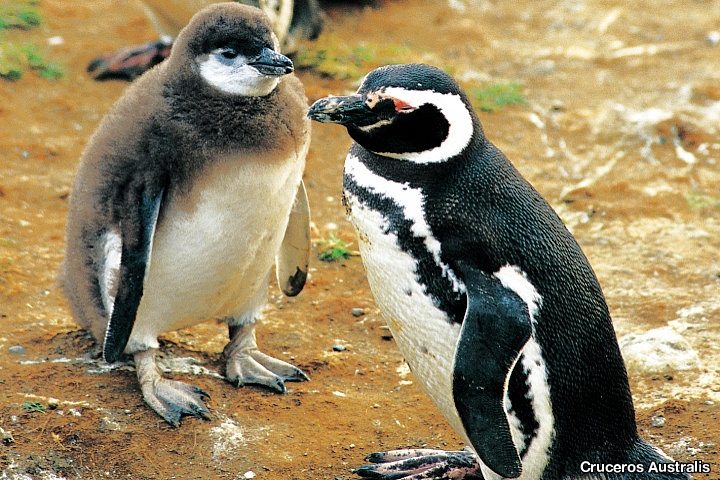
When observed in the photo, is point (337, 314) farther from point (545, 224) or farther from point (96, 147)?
point (545, 224)

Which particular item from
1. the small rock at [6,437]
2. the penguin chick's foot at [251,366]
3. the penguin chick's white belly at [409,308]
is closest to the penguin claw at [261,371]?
the penguin chick's foot at [251,366]

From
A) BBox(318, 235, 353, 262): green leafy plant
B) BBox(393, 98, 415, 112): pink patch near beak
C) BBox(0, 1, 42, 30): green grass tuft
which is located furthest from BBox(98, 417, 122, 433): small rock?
BBox(0, 1, 42, 30): green grass tuft

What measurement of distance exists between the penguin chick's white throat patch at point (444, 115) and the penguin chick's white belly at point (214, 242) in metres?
0.72

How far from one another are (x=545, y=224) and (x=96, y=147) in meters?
1.61

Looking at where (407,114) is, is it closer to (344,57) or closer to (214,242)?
(214,242)

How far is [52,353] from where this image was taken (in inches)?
159

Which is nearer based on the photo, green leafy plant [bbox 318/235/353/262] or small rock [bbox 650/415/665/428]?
small rock [bbox 650/415/665/428]

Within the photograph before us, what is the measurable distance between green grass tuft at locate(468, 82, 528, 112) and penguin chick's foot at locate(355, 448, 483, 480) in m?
3.64

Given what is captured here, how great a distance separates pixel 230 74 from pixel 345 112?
2.67ft

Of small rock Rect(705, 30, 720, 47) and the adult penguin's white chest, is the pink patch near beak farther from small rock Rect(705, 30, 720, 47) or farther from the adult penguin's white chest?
small rock Rect(705, 30, 720, 47)

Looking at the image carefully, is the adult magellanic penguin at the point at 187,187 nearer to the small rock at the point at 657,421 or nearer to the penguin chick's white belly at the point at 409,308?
the penguin chick's white belly at the point at 409,308

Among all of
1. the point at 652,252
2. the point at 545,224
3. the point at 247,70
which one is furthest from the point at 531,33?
the point at 545,224

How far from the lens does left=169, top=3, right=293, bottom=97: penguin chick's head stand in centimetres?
357

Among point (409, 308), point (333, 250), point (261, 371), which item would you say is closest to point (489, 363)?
point (409, 308)
